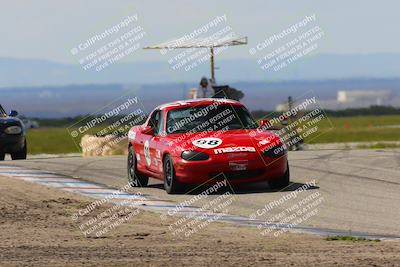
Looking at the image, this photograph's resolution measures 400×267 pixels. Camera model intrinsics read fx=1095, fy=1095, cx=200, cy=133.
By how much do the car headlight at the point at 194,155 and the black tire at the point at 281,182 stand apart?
1275mm

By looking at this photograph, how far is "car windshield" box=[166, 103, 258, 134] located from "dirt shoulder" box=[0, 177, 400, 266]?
310 cm

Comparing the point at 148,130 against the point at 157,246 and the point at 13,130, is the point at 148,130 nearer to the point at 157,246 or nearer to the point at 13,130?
the point at 157,246

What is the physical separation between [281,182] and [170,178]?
1.70 meters

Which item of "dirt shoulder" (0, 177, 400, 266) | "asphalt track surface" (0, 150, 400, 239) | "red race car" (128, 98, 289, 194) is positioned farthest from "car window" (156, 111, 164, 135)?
"dirt shoulder" (0, 177, 400, 266)

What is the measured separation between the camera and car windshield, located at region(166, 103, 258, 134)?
55.0 feet

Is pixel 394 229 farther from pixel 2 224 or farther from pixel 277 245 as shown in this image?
pixel 2 224

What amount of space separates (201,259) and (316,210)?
4.86 meters

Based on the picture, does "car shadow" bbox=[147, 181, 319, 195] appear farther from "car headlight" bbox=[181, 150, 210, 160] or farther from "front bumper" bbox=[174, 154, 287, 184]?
"car headlight" bbox=[181, 150, 210, 160]

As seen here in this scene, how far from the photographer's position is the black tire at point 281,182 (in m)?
16.5

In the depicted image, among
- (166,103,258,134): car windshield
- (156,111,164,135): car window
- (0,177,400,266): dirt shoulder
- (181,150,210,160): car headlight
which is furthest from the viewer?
(156,111,164,135): car window

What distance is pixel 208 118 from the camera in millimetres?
16781

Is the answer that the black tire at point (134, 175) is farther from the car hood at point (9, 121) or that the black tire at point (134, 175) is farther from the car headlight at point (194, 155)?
the car hood at point (9, 121)

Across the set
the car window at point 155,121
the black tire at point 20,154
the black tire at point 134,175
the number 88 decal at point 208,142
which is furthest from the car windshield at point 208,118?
the black tire at point 20,154

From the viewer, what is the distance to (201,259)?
31.8 feet
